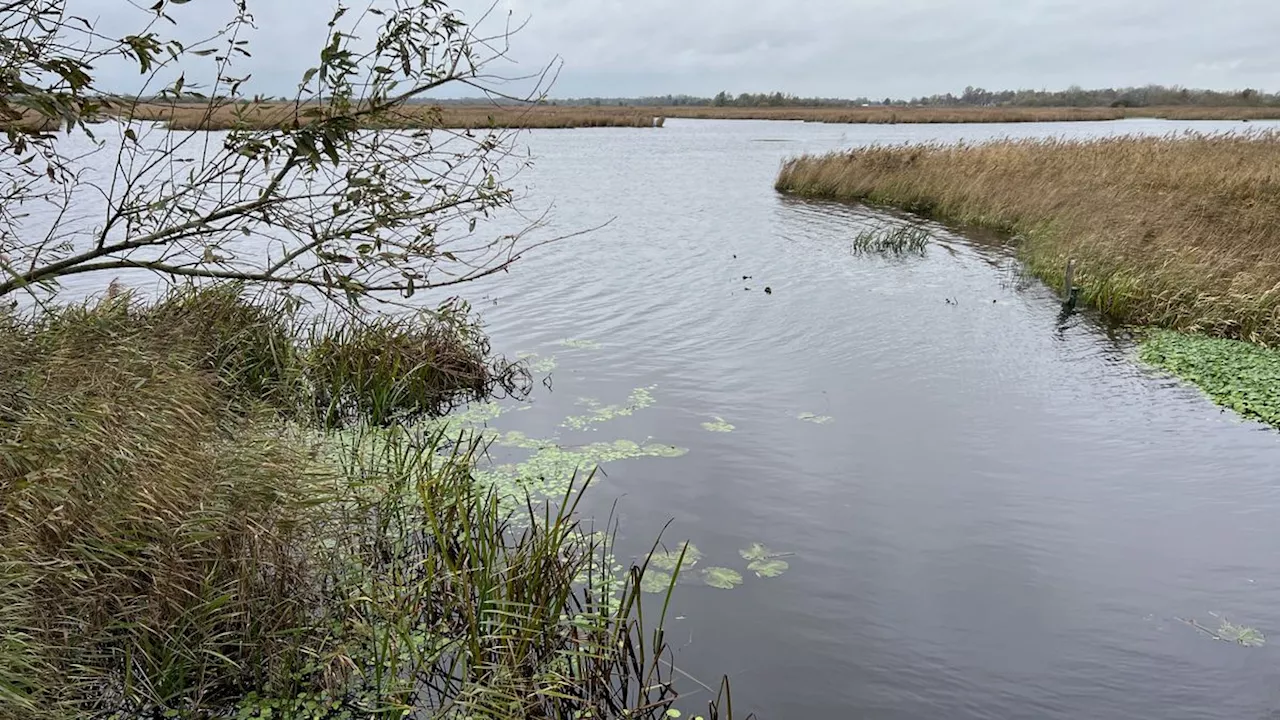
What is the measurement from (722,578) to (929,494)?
2284 millimetres

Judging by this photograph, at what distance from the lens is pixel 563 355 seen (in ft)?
35.3

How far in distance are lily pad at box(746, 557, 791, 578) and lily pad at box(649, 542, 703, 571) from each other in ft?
1.24

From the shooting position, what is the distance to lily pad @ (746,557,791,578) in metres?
5.66

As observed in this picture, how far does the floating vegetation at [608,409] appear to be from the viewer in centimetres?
834

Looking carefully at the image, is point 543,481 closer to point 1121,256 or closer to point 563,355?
point 563,355

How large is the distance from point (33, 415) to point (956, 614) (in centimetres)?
553

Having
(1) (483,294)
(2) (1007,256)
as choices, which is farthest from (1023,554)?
(2) (1007,256)

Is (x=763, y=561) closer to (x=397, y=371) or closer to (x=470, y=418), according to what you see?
(x=470, y=418)

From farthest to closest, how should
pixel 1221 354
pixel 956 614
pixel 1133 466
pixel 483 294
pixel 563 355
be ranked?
pixel 483 294 → pixel 563 355 → pixel 1221 354 → pixel 1133 466 → pixel 956 614

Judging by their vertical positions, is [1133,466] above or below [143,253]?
below

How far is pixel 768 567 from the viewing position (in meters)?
5.75

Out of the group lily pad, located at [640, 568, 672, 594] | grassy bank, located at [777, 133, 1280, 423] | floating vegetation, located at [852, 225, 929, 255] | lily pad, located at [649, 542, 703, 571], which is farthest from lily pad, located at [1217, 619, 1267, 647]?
floating vegetation, located at [852, 225, 929, 255]

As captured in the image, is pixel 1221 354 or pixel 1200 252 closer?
pixel 1221 354

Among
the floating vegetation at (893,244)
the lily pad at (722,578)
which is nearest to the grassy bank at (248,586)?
the lily pad at (722,578)
